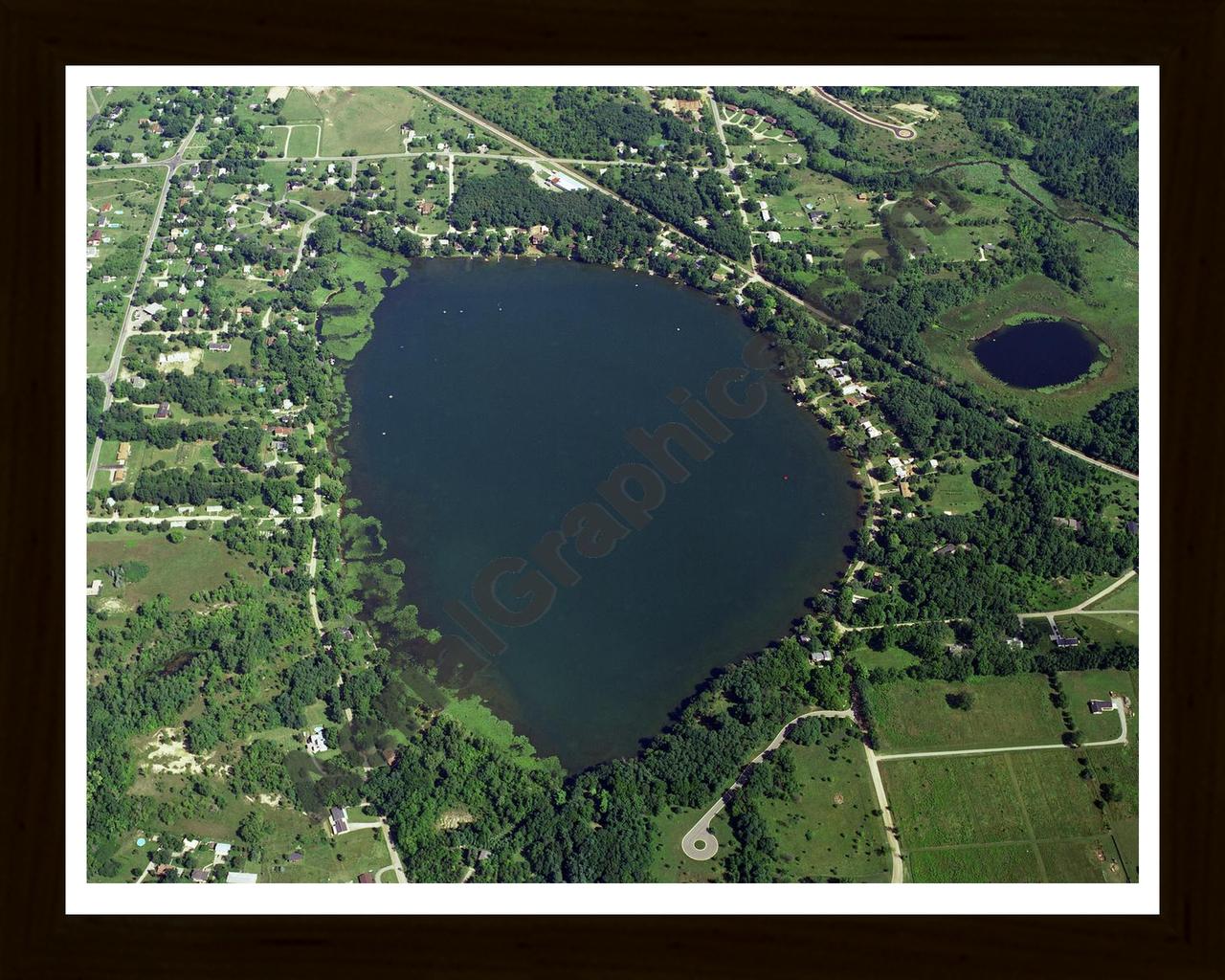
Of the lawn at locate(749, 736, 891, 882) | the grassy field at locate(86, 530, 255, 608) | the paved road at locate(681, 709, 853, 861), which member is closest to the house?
the grassy field at locate(86, 530, 255, 608)

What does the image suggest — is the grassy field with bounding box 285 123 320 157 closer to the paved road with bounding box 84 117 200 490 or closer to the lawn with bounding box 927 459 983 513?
the paved road with bounding box 84 117 200 490

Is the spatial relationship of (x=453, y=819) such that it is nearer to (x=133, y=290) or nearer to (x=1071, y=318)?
(x=133, y=290)

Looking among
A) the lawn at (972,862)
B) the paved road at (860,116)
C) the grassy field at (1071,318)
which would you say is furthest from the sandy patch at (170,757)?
the paved road at (860,116)

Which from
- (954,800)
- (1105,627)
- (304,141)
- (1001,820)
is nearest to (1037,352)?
(1105,627)

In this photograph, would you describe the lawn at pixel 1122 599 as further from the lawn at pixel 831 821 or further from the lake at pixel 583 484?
the lawn at pixel 831 821

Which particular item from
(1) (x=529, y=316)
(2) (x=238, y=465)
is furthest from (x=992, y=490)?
(2) (x=238, y=465)

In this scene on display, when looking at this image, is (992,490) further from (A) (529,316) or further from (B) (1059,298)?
(A) (529,316)
